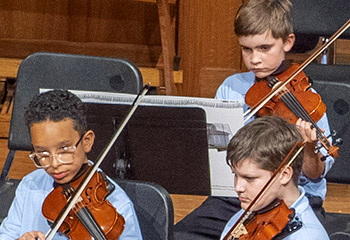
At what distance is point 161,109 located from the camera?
1.75 metres

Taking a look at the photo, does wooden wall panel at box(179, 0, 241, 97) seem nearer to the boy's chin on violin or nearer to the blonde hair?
the blonde hair

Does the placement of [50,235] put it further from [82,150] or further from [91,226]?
[82,150]

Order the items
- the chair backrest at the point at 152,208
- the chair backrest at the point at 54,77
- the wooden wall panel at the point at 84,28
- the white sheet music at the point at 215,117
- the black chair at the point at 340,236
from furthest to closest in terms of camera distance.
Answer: the wooden wall panel at the point at 84,28
the chair backrest at the point at 54,77
the black chair at the point at 340,236
the white sheet music at the point at 215,117
the chair backrest at the point at 152,208

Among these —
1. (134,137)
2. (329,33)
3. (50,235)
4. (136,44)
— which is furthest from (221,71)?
(50,235)

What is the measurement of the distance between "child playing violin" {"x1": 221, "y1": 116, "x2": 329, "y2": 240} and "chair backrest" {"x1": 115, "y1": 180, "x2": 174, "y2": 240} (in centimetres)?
15

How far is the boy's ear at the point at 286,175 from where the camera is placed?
56.6 inches

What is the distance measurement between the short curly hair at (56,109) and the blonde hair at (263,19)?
595 mm

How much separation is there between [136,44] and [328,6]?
1.13 metres

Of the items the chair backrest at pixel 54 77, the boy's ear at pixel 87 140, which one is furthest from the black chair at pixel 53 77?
the boy's ear at pixel 87 140

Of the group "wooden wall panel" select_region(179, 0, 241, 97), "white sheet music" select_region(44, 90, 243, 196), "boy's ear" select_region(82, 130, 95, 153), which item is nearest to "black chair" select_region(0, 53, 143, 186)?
"white sheet music" select_region(44, 90, 243, 196)

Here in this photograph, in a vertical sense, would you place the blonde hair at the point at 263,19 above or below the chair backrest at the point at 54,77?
above

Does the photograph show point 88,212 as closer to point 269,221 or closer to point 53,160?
point 53,160

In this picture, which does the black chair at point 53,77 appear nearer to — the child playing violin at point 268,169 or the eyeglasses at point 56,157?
the eyeglasses at point 56,157

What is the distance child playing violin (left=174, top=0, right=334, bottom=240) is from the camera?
1.87m
